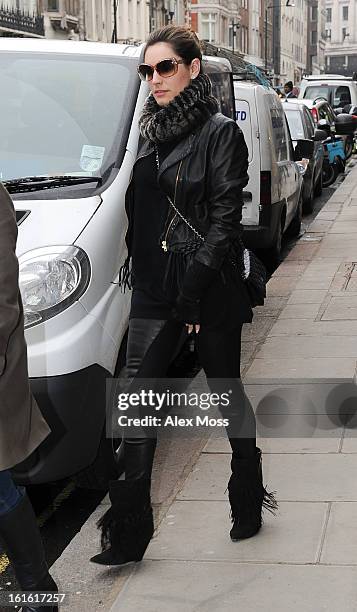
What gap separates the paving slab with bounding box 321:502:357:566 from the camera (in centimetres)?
400

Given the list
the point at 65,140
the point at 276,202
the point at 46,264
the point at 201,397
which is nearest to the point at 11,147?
the point at 65,140

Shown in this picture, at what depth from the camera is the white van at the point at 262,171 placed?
10539 mm

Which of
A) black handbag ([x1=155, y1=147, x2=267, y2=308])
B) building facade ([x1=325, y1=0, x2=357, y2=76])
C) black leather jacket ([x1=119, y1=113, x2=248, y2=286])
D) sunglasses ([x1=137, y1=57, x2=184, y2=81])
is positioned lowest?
building facade ([x1=325, y1=0, x2=357, y2=76])

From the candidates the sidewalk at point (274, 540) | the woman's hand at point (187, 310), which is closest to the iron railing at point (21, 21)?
the sidewalk at point (274, 540)

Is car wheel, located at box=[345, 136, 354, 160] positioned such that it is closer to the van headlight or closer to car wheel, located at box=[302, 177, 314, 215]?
car wheel, located at box=[302, 177, 314, 215]

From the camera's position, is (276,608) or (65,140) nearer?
(276,608)

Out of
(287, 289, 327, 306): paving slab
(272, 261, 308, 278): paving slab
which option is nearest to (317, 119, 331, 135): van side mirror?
(272, 261, 308, 278): paving slab

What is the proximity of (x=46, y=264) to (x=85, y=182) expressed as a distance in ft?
2.46

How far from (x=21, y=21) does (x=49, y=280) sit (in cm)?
4761

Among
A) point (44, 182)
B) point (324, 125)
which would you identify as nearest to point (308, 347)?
point (44, 182)

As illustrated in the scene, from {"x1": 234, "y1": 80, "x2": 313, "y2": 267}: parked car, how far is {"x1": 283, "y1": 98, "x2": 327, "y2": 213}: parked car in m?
5.38

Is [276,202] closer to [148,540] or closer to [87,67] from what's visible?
[87,67]

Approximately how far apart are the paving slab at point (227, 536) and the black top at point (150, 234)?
923 millimetres

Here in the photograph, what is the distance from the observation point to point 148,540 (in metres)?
4.03
